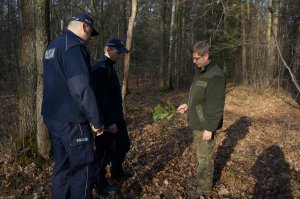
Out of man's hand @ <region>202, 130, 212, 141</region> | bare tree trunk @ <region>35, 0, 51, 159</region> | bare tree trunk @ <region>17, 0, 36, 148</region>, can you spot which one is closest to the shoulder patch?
man's hand @ <region>202, 130, 212, 141</region>

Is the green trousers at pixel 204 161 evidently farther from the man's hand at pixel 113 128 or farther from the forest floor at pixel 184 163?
the man's hand at pixel 113 128

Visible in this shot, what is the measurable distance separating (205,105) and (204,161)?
2.83 ft

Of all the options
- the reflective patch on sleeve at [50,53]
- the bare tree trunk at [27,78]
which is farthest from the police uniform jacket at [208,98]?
the bare tree trunk at [27,78]

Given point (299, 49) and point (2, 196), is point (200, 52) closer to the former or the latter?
point (2, 196)

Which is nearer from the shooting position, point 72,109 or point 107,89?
point 72,109

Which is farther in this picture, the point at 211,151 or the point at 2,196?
the point at 211,151

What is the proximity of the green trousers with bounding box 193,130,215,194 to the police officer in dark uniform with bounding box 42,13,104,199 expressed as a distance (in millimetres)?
1826

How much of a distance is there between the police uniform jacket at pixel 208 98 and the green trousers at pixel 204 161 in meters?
0.24

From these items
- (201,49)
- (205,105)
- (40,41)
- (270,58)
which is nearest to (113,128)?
(205,105)

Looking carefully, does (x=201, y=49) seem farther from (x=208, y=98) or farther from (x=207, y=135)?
(x=207, y=135)

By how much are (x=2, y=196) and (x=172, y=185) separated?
2.52 meters

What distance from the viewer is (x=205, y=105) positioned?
15.4ft

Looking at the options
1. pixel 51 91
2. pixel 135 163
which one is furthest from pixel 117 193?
pixel 51 91

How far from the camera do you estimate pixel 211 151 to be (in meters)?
4.86
